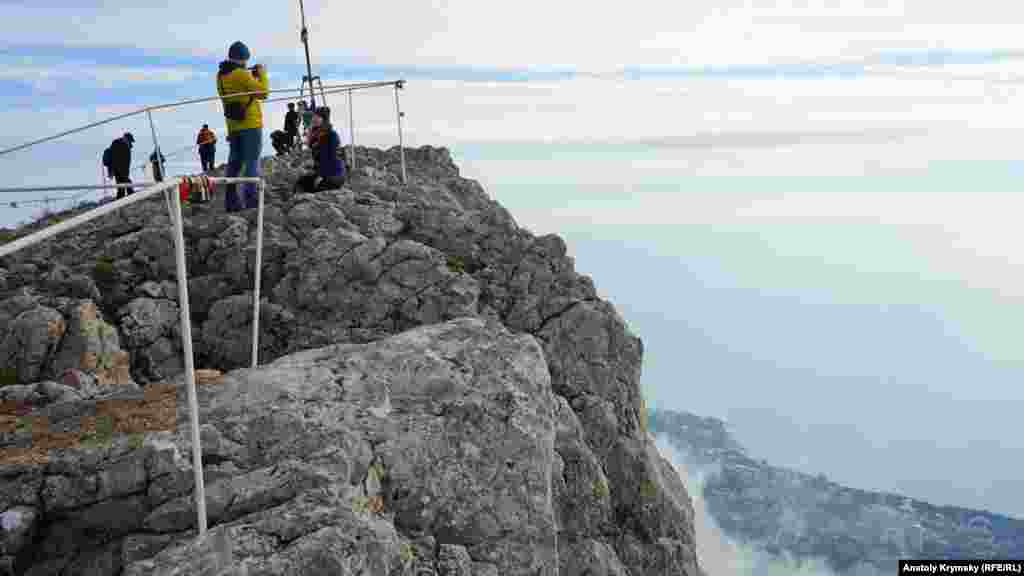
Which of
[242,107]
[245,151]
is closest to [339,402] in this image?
[245,151]

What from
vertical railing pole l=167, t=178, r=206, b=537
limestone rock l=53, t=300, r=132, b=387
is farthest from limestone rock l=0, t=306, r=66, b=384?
vertical railing pole l=167, t=178, r=206, b=537

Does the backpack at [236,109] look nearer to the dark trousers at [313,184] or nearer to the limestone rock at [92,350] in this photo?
the dark trousers at [313,184]

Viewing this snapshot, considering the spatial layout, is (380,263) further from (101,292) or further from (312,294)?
(101,292)

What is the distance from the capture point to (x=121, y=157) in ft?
99.2

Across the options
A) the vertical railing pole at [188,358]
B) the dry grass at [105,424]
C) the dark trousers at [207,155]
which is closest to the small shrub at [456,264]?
the dry grass at [105,424]

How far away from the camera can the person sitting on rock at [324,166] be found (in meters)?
23.1

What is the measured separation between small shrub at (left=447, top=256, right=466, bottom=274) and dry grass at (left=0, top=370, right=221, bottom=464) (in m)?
9.95

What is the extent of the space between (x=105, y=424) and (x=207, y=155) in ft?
92.3

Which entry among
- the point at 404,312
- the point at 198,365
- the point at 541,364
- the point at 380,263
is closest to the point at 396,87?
the point at 380,263

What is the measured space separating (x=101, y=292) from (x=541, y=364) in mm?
13880

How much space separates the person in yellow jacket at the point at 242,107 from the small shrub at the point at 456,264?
672 centimetres

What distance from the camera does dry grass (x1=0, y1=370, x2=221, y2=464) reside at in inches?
345

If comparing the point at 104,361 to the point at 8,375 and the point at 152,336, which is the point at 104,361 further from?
the point at 8,375

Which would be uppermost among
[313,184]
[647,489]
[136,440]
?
[313,184]
